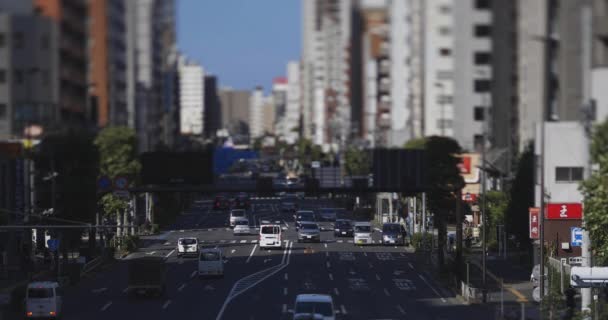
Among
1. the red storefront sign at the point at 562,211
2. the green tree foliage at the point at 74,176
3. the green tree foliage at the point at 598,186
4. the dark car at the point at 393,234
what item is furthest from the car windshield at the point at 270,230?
the green tree foliage at the point at 598,186

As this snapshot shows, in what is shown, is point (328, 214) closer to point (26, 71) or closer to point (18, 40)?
point (26, 71)

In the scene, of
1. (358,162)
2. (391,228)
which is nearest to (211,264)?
(391,228)

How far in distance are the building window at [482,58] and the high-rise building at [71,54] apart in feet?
135

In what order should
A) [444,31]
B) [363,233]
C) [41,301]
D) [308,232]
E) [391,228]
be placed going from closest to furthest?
[41,301] < [363,233] < [308,232] < [391,228] < [444,31]

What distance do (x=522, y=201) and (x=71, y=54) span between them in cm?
4373

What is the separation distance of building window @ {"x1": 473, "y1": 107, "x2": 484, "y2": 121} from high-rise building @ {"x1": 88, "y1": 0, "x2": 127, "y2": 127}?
4307cm

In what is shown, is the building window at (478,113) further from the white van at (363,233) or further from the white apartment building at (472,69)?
the white van at (363,233)

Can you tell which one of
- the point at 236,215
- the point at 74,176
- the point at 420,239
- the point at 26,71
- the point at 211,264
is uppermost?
the point at 26,71

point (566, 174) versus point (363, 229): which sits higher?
point (566, 174)

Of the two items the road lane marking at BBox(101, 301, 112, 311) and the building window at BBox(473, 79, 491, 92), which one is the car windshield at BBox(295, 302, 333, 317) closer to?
the road lane marking at BBox(101, 301, 112, 311)

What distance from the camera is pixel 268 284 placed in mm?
77062

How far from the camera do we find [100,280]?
8212 centimetres

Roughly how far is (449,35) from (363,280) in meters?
82.0

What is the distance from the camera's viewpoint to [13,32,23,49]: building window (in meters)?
83.9
